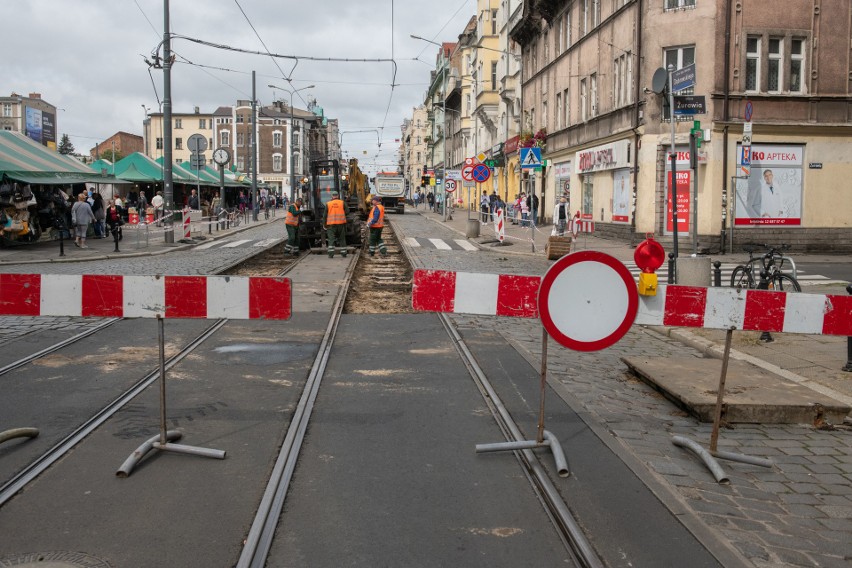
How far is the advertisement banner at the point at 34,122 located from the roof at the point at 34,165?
167 feet

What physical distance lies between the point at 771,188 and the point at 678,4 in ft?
20.4

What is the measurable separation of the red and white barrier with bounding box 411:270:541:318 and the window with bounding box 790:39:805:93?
23.2 meters

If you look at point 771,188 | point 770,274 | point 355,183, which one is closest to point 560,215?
point 355,183

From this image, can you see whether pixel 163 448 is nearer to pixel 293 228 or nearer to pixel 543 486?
pixel 543 486

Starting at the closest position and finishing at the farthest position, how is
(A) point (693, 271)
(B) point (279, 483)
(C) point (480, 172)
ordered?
(B) point (279, 483) → (A) point (693, 271) → (C) point (480, 172)

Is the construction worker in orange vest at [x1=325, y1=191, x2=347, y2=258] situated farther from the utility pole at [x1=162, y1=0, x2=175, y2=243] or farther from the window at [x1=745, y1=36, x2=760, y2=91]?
the window at [x1=745, y1=36, x2=760, y2=91]

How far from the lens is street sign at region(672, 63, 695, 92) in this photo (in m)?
13.5

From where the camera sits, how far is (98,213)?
Result: 3073 centimetres

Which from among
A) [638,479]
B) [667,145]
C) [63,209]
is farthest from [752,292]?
[63,209]

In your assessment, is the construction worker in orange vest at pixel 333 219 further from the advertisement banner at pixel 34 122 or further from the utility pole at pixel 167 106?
the advertisement banner at pixel 34 122

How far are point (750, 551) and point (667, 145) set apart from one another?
930 inches

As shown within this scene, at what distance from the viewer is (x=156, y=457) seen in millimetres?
5277

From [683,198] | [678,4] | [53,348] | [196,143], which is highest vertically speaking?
[678,4]

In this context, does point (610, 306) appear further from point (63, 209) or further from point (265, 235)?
point (265, 235)
